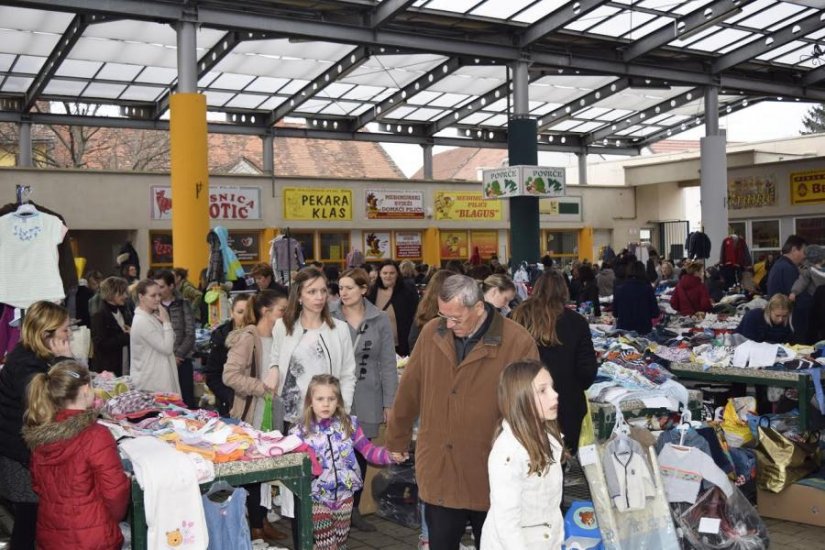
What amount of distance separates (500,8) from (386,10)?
2571 mm

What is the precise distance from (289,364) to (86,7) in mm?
12466

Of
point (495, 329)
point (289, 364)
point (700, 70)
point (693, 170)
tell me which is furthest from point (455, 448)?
point (693, 170)

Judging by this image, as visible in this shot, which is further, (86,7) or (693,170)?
(693,170)

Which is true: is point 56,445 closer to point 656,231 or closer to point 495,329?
point 495,329

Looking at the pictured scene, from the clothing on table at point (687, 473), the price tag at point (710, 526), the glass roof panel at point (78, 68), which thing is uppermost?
the glass roof panel at point (78, 68)

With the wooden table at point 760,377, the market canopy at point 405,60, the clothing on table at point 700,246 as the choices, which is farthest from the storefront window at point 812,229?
the wooden table at point 760,377

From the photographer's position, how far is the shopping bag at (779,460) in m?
6.89

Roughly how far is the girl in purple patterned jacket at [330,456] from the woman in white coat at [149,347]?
8.20ft

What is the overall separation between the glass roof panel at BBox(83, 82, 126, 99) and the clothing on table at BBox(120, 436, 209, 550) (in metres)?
19.2

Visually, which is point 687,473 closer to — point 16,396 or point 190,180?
point 16,396

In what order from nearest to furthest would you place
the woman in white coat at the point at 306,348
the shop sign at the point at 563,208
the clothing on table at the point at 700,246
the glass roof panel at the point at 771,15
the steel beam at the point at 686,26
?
the woman in white coat at the point at 306,348 → the steel beam at the point at 686,26 → the glass roof panel at the point at 771,15 → the clothing on table at the point at 700,246 → the shop sign at the point at 563,208

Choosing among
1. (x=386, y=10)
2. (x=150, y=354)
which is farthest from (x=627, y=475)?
(x=386, y=10)

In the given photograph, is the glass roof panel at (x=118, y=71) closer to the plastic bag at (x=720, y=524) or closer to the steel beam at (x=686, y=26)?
the steel beam at (x=686, y=26)

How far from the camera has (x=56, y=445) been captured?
4430 mm
